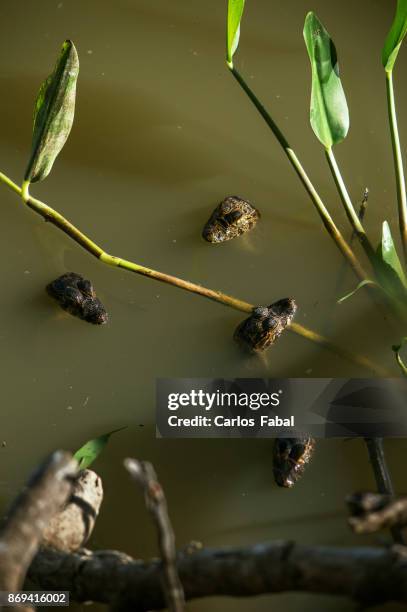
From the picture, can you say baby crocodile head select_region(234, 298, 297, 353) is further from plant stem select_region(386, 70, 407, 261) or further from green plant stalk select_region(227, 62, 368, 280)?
plant stem select_region(386, 70, 407, 261)

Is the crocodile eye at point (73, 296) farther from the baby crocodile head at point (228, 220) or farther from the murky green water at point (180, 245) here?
the baby crocodile head at point (228, 220)

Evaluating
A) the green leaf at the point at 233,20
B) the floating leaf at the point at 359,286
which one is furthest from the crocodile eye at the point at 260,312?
the green leaf at the point at 233,20

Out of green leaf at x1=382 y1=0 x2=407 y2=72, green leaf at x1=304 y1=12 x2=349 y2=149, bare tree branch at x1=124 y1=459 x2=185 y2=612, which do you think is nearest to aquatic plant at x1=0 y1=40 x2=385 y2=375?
green leaf at x1=304 y1=12 x2=349 y2=149

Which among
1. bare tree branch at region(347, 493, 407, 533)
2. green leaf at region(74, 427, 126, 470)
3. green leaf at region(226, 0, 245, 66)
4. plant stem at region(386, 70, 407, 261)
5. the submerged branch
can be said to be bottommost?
green leaf at region(74, 427, 126, 470)

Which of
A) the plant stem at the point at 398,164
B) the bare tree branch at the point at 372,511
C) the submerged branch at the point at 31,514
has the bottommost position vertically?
the submerged branch at the point at 31,514

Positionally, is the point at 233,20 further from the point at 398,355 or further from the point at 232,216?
the point at 398,355

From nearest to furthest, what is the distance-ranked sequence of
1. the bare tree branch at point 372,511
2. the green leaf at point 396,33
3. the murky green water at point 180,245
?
1. the bare tree branch at point 372,511
2. the green leaf at point 396,33
3. the murky green water at point 180,245
